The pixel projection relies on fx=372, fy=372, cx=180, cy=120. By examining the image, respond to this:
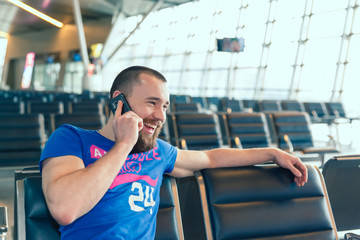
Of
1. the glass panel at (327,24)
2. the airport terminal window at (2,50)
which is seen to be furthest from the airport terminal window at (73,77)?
the glass panel at (327,24)

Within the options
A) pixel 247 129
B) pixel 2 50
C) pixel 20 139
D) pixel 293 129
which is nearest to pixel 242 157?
pixel 20 139

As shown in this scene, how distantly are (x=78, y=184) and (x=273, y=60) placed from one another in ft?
44.2

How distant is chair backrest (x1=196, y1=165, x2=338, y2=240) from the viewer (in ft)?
4.79

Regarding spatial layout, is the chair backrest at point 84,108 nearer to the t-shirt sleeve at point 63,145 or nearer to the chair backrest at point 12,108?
the chair backrest at point 12,108

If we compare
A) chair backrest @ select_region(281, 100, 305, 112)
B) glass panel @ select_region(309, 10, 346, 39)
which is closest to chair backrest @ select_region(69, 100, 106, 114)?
chair backrest @ select_region(281, 100, 305, 112)

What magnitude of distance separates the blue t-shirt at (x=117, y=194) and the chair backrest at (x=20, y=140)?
1.91m

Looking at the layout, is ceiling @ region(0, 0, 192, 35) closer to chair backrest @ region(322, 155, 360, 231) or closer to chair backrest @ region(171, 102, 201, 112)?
chair backrest @ region(171, 102, 201, 112)

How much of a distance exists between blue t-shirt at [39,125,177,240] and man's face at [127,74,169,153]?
0.08 meters

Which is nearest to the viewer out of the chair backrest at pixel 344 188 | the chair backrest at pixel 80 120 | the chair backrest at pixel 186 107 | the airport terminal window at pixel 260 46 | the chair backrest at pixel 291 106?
the chair backrest at pixel 344 188

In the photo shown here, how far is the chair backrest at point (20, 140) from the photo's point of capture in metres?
3.18

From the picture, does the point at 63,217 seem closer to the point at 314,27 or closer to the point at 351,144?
the point at 351,144

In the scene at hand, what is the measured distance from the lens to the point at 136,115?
4.59 ft

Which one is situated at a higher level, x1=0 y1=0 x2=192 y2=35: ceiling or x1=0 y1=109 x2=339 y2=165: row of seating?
x1=0 y1=0 x2=192 y2=35: ceiling

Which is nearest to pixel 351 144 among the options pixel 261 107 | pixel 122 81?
pixel 261 107
